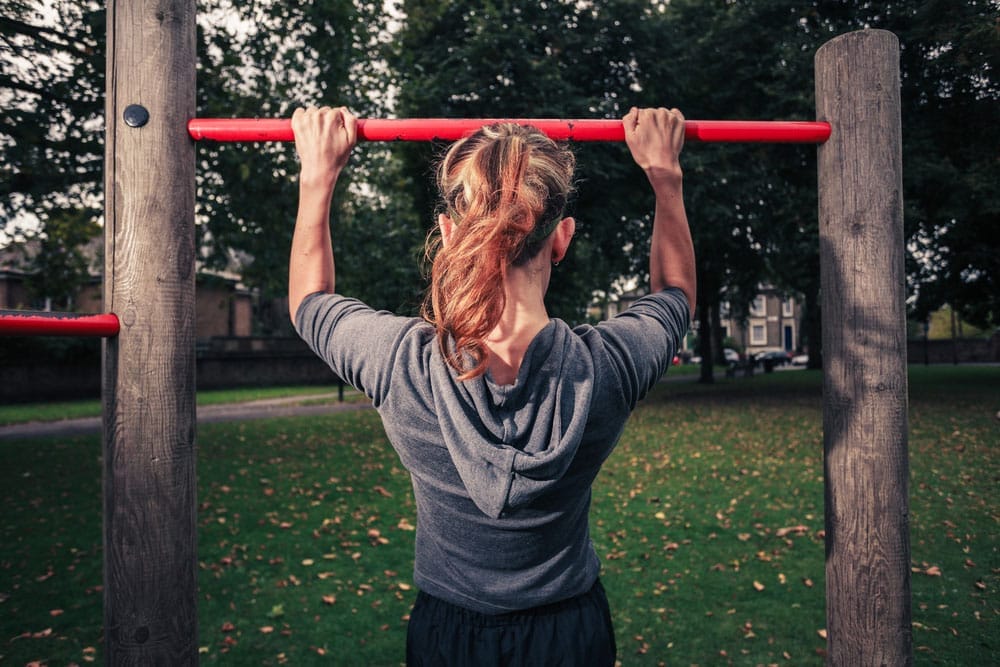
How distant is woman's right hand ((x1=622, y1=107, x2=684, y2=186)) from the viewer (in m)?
1.90

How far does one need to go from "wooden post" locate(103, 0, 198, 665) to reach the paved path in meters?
15.0

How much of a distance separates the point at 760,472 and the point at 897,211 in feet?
26.5

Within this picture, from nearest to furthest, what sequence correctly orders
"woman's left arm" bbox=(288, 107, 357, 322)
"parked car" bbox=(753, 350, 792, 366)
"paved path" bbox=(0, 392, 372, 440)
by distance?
"woman's left arm" bbox=(288, 107, 357, 322) → "paved path" bbox=(0, 392, 372, 440) → "parked car" bbox=(753, 350, 792, 366)

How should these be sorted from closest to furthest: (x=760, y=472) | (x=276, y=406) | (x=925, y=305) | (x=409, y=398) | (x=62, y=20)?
(x=409, y=398)
(x=62, y=20)
(x=760, y=472)
(x=925, y=305)
(x=276, y=406)

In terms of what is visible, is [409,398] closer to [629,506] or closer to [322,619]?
[322,619]

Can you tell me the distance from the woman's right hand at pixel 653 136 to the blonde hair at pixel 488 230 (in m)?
0.47

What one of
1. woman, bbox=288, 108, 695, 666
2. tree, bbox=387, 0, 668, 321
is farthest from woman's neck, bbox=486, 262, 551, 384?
tree, bbox=387, 0, 668, 321

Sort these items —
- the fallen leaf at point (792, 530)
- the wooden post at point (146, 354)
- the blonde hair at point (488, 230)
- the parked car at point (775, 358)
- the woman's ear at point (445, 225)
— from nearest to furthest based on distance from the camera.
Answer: the blonde hair at point (488, 230) → the woman's ear at point (445, 225) → the wooden post at point (146, 354) → the fallen leaf at point (792, 530) → the parked car at point (775, 358)

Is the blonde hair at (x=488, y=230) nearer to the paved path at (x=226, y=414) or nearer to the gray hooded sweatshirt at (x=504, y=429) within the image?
the gray hooded sweatshirt at (x=504, y=429)

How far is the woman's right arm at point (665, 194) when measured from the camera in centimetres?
179

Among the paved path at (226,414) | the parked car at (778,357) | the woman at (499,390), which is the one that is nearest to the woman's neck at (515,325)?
the woman at (499,390)

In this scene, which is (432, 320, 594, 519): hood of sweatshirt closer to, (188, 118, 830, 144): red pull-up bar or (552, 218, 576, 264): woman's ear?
(552, 218, 576, 264): woman's ear

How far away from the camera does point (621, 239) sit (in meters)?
17.1

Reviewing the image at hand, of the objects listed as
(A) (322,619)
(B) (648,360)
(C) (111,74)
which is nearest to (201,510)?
(A) (322,619)
